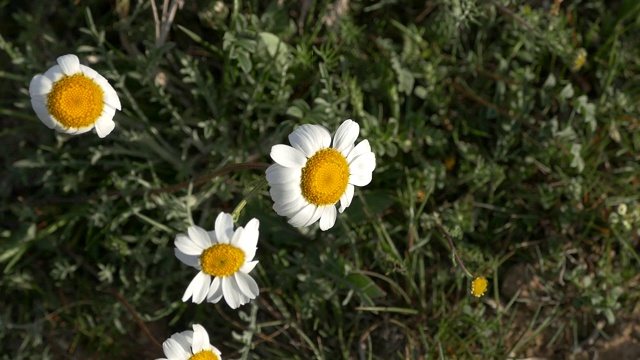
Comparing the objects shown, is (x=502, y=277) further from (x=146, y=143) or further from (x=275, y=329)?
(x=146, y=143)

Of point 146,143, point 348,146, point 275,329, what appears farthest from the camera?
point 275,329

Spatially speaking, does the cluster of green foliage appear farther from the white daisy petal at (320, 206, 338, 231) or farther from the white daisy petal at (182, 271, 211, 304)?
the white daisy petal at (320, 206, 338, 231)

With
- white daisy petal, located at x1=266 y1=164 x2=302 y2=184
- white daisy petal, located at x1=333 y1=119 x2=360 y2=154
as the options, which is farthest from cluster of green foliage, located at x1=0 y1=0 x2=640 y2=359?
white daisy petal, located at x1=266 y1=164 x2=302 y2=184

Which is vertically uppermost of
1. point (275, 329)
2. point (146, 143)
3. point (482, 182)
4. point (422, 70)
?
point (422, 70)

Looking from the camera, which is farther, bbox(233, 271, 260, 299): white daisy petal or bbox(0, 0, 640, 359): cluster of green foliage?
bbox(0, 0, 640, 359): cluster of green foliage

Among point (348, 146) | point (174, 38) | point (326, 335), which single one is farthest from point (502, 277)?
point (174, 38)

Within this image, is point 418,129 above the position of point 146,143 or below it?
above

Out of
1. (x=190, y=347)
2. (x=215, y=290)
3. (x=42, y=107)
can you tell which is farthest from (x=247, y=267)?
(x=42, y=107)
